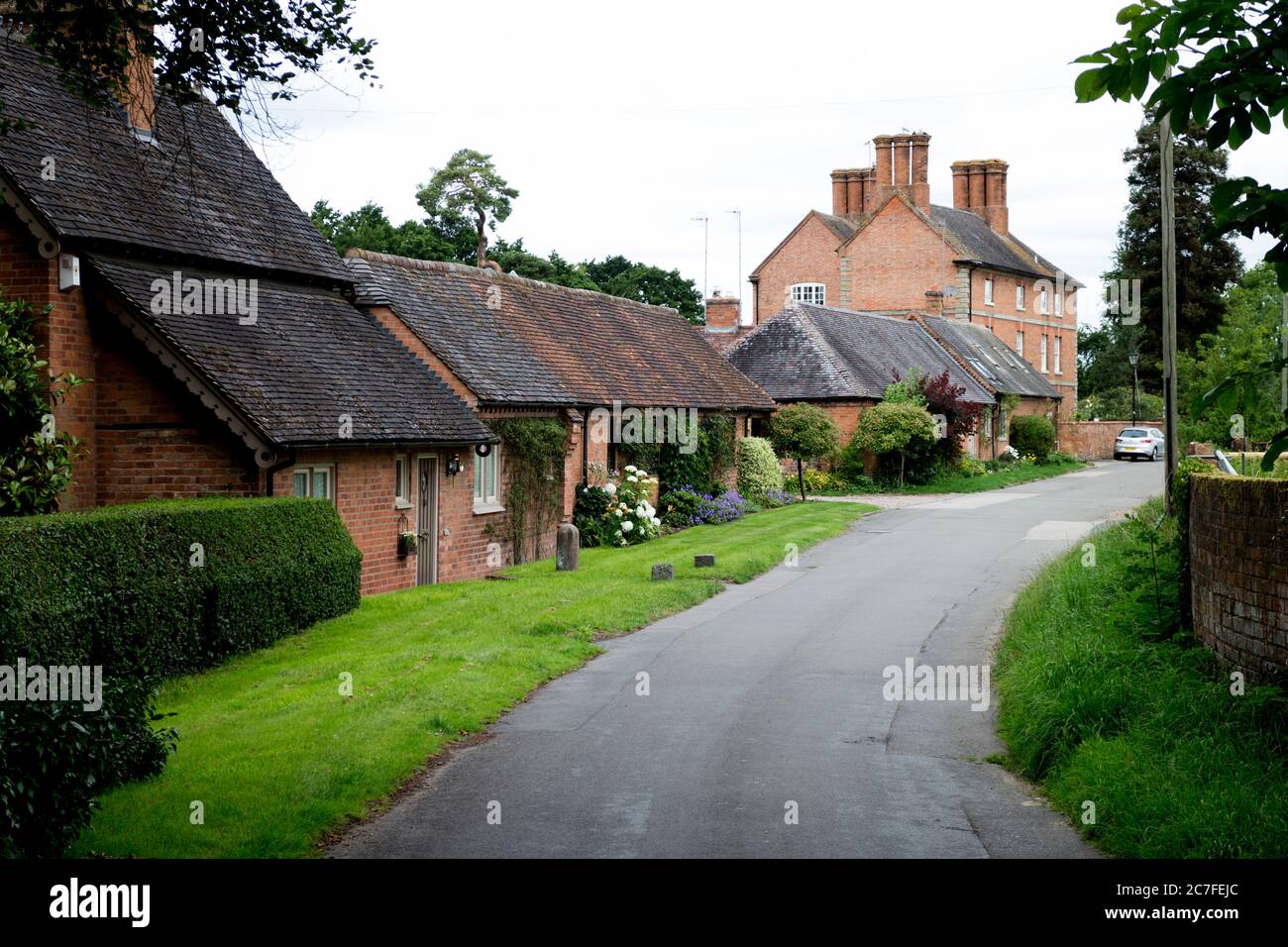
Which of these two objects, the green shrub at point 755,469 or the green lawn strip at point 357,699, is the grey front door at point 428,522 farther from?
the green shrub at point 755,469

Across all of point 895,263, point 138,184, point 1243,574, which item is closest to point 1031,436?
point 895,263

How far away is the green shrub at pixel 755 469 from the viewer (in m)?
37.5

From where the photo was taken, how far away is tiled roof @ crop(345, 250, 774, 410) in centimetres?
2603

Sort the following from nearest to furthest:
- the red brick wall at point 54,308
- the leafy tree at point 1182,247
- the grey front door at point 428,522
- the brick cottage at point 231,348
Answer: the red brick wall at point 54,308 < the brick cottage at point 231,348 < the grey front door at point 428,522 < the leafy tree at point 1182,247

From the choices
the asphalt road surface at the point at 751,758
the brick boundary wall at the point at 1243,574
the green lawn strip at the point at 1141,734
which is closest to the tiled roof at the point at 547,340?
the asphalt road surface at the point at 751,758

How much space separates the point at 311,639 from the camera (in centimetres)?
1645

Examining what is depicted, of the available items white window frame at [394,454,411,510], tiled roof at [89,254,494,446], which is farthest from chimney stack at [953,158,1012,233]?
white window frame at [394,454,411,510]

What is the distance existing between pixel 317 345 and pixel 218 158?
4853 mm

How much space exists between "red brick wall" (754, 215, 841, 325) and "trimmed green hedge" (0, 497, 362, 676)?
176 ft

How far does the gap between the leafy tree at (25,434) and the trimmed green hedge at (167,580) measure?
4.59ft

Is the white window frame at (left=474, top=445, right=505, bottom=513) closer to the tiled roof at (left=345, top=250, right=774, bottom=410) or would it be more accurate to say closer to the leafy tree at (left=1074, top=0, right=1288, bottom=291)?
the tiled roof at (left=345, top=250, right=774, bottom=410)

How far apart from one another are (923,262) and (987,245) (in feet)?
22.7
